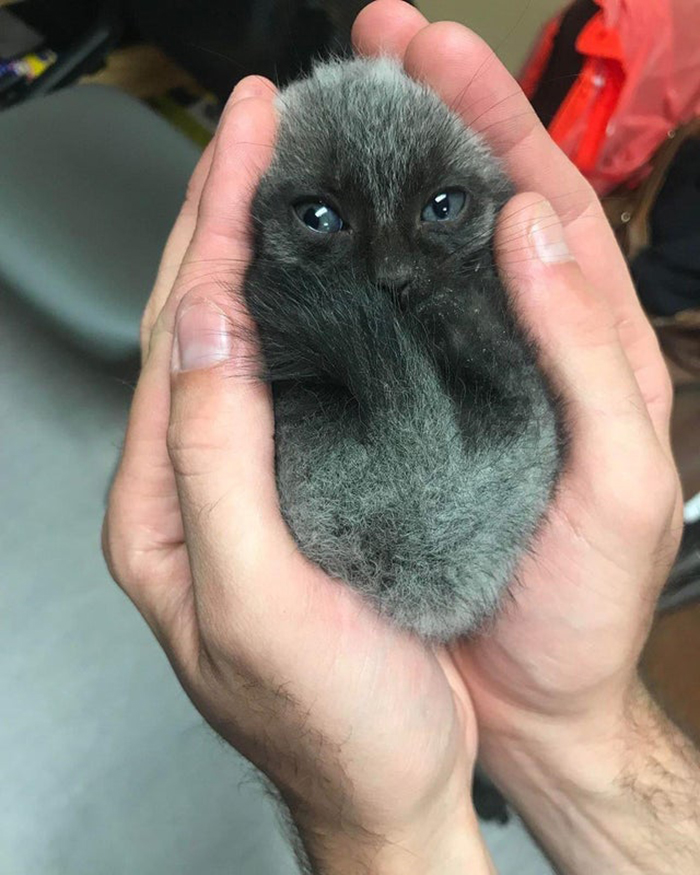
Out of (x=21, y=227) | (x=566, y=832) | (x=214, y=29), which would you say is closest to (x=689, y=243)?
(x=214, y=29)

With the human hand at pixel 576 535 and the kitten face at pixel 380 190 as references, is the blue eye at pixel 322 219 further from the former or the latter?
the human hand at pixel 576 535

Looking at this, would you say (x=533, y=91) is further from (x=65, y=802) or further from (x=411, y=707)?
(x=65, y=802)

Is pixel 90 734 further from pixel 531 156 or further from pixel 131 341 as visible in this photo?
pixel 531 156

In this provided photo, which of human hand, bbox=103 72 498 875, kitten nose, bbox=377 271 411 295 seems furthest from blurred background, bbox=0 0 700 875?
kitten nose, bbox=377 271 411 295

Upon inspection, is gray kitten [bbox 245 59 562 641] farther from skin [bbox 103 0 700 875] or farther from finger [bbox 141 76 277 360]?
finger [bbox 141 76 277 360]

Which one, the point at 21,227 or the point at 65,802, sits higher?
the point at 21,227

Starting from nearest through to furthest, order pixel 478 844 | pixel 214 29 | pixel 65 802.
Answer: pixel 478 844
pixel 65 802
pixel 214 29
